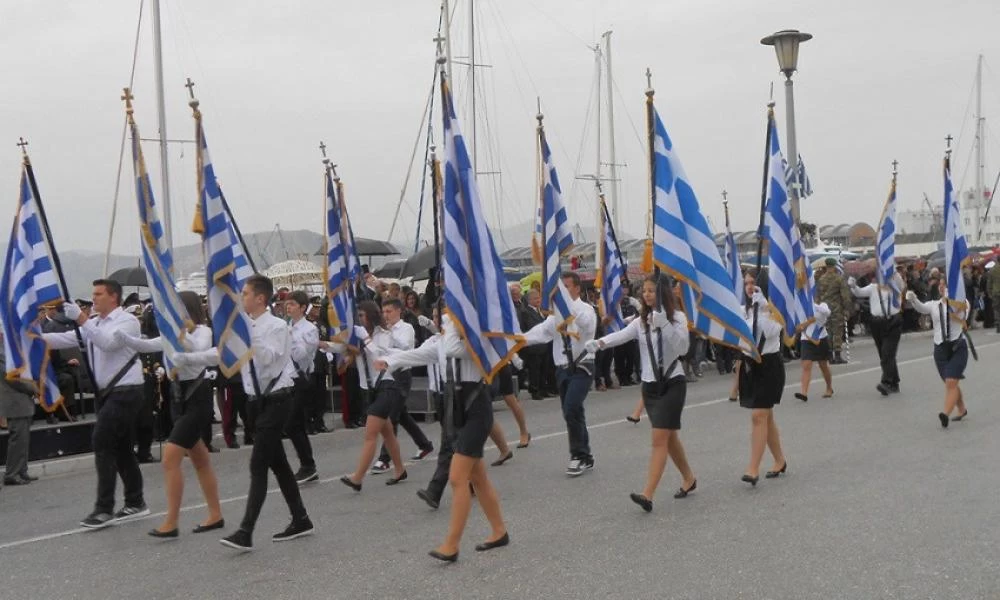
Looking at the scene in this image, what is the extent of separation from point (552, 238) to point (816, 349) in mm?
6100

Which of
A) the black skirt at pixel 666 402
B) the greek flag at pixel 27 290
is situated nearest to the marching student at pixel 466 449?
the black skirt at pixel 666 402

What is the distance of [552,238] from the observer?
1277 centimetres

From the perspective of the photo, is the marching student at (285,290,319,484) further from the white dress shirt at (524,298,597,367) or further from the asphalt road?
the white dress shirt at (524,298,597,367)

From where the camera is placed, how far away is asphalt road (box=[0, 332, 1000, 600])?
23.0 ft

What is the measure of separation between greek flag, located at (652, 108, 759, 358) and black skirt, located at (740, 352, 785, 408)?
201 millimetres

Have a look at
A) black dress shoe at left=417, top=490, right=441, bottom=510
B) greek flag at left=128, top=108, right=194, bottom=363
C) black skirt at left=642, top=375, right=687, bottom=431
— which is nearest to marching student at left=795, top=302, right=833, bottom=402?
black skirt at left=642, top=375, right=687, bottom=431

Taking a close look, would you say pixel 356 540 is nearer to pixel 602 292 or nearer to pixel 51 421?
pixel 602 292

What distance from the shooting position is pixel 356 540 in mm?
8562

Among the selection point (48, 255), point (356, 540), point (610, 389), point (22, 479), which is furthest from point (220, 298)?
point (610, 389)

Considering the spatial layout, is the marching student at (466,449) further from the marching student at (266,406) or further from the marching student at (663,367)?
the marching student at (663,367)

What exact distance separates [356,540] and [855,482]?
4.06 meters

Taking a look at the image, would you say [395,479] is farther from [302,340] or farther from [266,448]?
[266,448]

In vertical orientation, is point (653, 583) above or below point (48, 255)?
below

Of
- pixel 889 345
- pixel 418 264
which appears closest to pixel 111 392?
pixel 889 345
